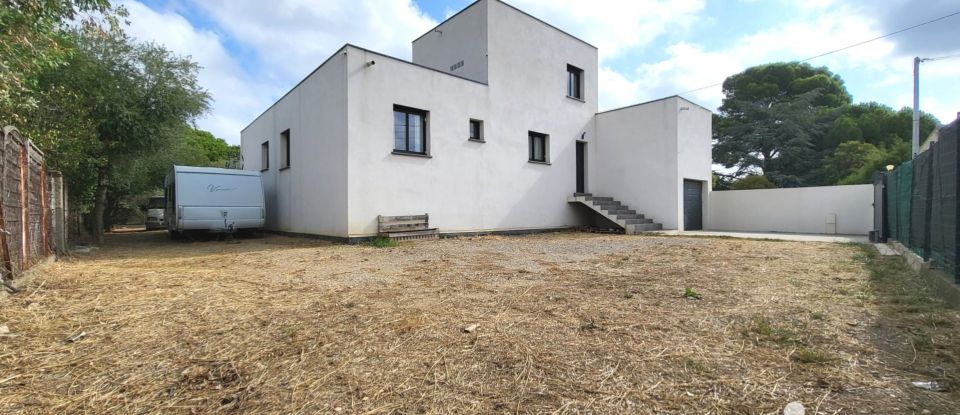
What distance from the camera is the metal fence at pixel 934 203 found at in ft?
12.0

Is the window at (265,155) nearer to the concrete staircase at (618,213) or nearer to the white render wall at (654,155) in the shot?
the concrete staircase at (618,213)

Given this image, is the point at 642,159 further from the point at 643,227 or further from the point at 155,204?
the point at 155,204

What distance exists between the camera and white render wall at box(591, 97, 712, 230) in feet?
43.1

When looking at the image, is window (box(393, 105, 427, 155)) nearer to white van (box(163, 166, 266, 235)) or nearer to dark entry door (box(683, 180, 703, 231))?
white van (box(163, 166, 266, 235))

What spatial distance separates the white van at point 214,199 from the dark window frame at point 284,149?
201 cm

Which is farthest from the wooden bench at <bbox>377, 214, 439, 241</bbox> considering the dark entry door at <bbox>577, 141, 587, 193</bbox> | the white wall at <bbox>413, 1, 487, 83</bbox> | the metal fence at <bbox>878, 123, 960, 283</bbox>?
the metal fence at <bbox>878, 123, 960, 283</bbox>

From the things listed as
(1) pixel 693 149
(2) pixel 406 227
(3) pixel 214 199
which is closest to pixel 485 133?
(2) pixel 406 227

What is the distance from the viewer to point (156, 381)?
2.17 metres

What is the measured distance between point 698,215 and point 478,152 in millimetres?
8517

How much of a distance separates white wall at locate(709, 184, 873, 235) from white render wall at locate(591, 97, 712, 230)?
2.97 feet

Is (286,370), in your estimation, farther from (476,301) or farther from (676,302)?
(676,302)

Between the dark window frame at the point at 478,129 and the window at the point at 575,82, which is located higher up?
the window at the point at 575,82

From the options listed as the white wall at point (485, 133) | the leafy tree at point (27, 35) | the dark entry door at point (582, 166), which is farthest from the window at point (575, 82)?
the leafy tree at point (27, 35)

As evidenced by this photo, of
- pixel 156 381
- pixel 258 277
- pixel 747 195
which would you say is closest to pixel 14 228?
pixel 258 277
